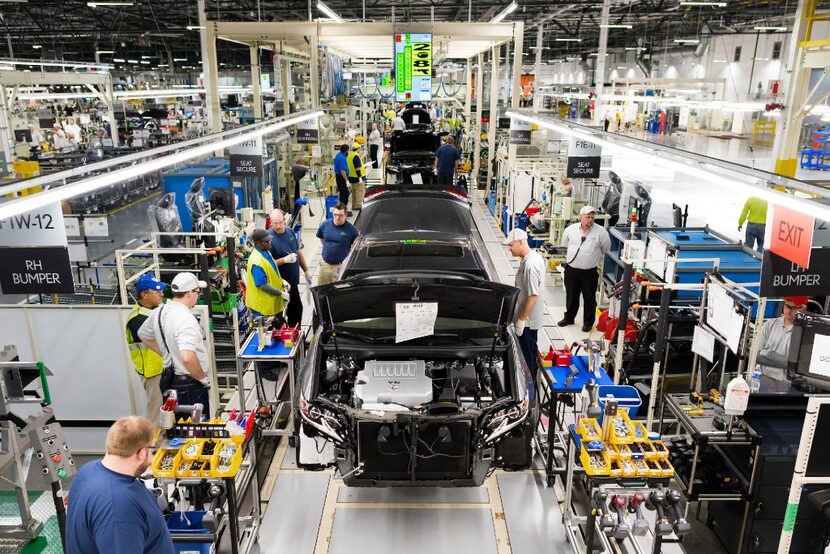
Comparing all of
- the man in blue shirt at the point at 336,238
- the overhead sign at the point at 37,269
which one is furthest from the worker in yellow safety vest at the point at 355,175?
the overhead sign at the point at 37,269

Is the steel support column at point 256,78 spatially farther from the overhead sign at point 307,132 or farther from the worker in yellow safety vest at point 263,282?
the worker in yellow safety vest at point 263,282

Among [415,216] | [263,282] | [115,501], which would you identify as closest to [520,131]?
[415,216]

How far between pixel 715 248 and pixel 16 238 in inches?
273

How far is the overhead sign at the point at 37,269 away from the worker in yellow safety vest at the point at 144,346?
0.67 meters

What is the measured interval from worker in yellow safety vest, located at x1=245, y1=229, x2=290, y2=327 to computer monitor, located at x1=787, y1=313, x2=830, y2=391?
4247mm

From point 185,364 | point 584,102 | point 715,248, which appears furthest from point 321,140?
point 584,102

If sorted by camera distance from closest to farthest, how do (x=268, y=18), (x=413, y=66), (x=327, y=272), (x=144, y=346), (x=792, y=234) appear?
(x=792, y=234), (x=144, y=346), (x=327, y=272), (x=413, y=66), (x=268, y=18)

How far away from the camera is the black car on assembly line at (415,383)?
3932mm

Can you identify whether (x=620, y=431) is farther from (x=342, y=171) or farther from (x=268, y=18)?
(x=268, y=18)

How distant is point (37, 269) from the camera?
13.3 feet

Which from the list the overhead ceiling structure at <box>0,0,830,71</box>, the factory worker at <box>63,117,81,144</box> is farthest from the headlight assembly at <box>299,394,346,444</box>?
the factory worker at <box>63,117,81,144</box>

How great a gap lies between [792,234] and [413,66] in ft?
25.1

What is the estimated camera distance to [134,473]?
2.55m

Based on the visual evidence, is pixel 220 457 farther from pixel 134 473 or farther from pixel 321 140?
pixel 321 140
